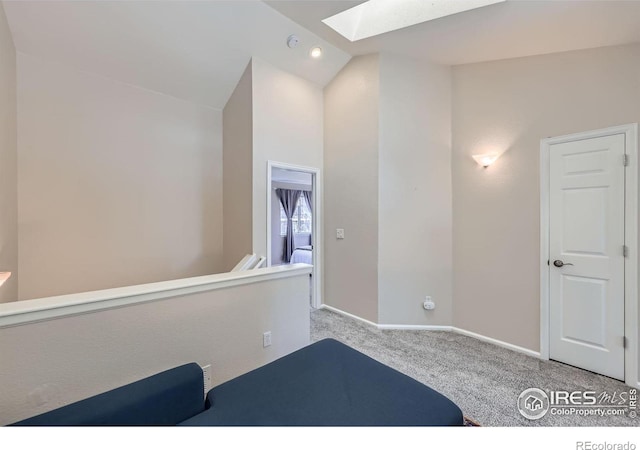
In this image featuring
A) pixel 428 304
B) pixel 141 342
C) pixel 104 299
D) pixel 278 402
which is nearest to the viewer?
pixel 278 402

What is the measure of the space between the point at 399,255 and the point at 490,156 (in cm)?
140

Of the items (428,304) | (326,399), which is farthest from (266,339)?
(428,304)

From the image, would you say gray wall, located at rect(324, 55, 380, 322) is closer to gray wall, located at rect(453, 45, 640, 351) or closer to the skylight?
the skylight

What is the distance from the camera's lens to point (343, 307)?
3.61 m

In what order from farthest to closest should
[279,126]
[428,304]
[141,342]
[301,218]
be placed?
1. [301,218]
2. [279,126]
3. [428,304]
4. [141,342]

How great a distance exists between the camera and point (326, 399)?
3.93 ft

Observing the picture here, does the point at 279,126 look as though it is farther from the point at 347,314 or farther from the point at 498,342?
the point at 498,342

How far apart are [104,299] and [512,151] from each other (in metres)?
3.47

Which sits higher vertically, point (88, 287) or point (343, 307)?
point (88, 287)

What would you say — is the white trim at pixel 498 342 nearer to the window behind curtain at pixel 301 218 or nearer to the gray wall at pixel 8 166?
the gray wall at pixel 8 166

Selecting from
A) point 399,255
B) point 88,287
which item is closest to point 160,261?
point 88,287

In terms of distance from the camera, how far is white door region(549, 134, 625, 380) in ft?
7.15

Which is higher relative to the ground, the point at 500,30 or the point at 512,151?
the point at 500,30
